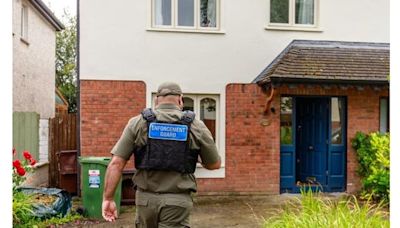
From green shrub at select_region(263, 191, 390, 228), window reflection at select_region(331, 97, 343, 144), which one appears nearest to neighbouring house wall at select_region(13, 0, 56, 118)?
window reflection at select_region(331, 97, 343, 144)

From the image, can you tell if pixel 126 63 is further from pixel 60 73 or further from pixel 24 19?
pixel 60 73

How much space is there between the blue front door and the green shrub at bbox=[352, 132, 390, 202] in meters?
0.76

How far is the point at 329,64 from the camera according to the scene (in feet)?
33.5

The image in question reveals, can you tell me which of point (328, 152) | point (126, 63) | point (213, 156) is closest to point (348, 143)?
point (328, 152)

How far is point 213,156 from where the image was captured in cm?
424

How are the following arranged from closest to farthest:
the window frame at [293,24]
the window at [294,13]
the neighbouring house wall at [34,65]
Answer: the window frame at [293,24], the window at [294,13], the neighbouring house wall at [34,65]

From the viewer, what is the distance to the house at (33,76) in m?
11.0

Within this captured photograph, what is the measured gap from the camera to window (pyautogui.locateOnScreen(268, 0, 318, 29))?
35.4ft

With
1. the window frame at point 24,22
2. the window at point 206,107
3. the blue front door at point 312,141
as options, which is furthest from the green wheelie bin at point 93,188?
the window frame at point 24,22

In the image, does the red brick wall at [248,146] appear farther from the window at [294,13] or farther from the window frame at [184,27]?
the window at [294,13]

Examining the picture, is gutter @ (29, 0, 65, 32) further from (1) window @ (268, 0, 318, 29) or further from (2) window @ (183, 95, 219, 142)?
(1) window @ (268, 0, 318, 29)

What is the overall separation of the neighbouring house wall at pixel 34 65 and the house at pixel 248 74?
A: 12.7 feet

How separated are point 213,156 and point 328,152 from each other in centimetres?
715
